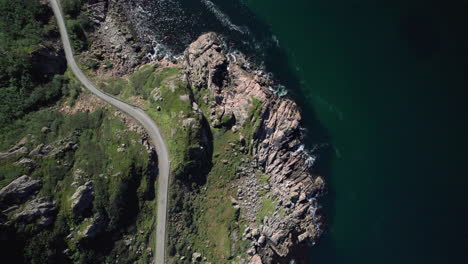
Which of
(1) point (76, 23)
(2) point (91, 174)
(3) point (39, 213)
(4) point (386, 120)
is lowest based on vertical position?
(4) point (386, 120)

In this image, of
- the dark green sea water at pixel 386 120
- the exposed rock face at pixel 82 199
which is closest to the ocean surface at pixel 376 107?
the dark green sea water at pixel 386 120

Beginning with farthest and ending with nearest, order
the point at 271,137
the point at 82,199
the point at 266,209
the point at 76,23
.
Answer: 1. the point at 271,137
2. the point at 76,23
3. the point at 266,209
4. the point at 82,199

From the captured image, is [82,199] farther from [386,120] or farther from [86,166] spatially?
[386,120]

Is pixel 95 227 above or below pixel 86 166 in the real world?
below

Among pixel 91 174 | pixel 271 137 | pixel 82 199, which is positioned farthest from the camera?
pixel 271 137

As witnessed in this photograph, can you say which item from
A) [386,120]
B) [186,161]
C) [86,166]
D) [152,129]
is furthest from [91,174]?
[386,120]

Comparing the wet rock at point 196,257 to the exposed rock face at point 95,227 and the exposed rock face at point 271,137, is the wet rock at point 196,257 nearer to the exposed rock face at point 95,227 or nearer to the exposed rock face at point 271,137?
the exposed rock face at point 271,137

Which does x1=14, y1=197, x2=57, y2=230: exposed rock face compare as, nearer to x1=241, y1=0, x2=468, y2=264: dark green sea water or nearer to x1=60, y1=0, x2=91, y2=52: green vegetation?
x1=60, y1=0, x2=91, y2=52: green vegetation

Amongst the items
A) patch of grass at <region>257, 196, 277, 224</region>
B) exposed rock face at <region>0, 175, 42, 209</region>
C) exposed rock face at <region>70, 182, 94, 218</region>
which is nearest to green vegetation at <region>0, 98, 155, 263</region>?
exposed rock face at <region>70, 182, 94, 218</region>
